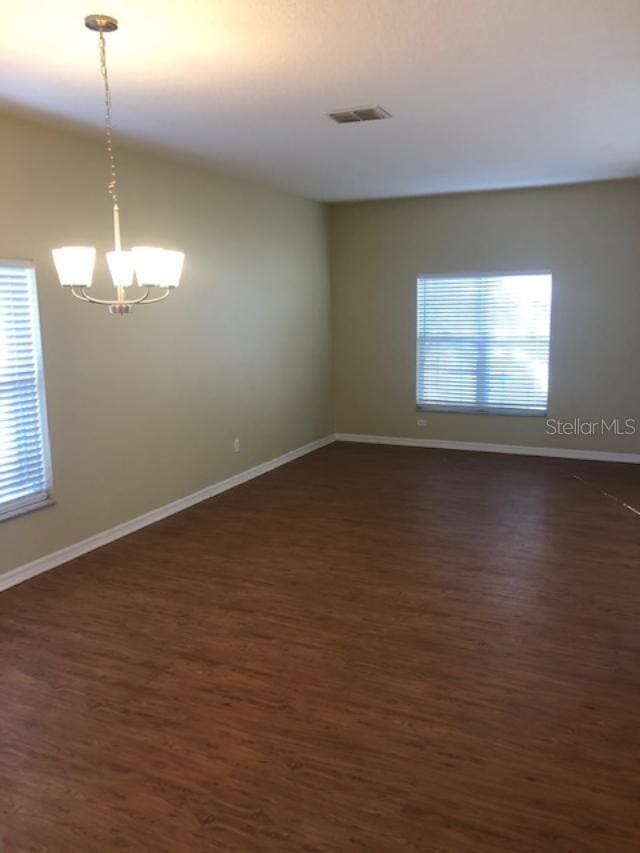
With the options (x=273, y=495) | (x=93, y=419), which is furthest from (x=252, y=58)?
(x=273, y=495)

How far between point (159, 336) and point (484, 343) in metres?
3.61

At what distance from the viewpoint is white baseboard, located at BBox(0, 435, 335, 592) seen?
4.07 m

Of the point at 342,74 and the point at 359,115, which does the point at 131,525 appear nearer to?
the point at 359,115

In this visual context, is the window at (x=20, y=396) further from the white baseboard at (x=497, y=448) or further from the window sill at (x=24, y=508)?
the white baseboard at (x=497, y=448)

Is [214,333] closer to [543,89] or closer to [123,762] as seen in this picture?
[543,89]

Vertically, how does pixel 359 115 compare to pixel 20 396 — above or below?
above

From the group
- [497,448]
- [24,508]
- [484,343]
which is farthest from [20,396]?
[497,448]

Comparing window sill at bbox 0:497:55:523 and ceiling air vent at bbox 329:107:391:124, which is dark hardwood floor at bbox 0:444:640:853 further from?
ceiling air vent at bbox 329:107:391:124

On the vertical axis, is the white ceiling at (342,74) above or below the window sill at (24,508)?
above

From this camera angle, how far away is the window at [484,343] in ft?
22.6

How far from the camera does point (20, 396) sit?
3980 millimetres

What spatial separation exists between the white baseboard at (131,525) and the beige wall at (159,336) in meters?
0.05

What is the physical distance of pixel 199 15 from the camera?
2.53m

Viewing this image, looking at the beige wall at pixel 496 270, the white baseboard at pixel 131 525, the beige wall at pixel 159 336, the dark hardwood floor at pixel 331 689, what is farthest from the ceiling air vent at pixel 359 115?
the beige wall at pixel 496 270
